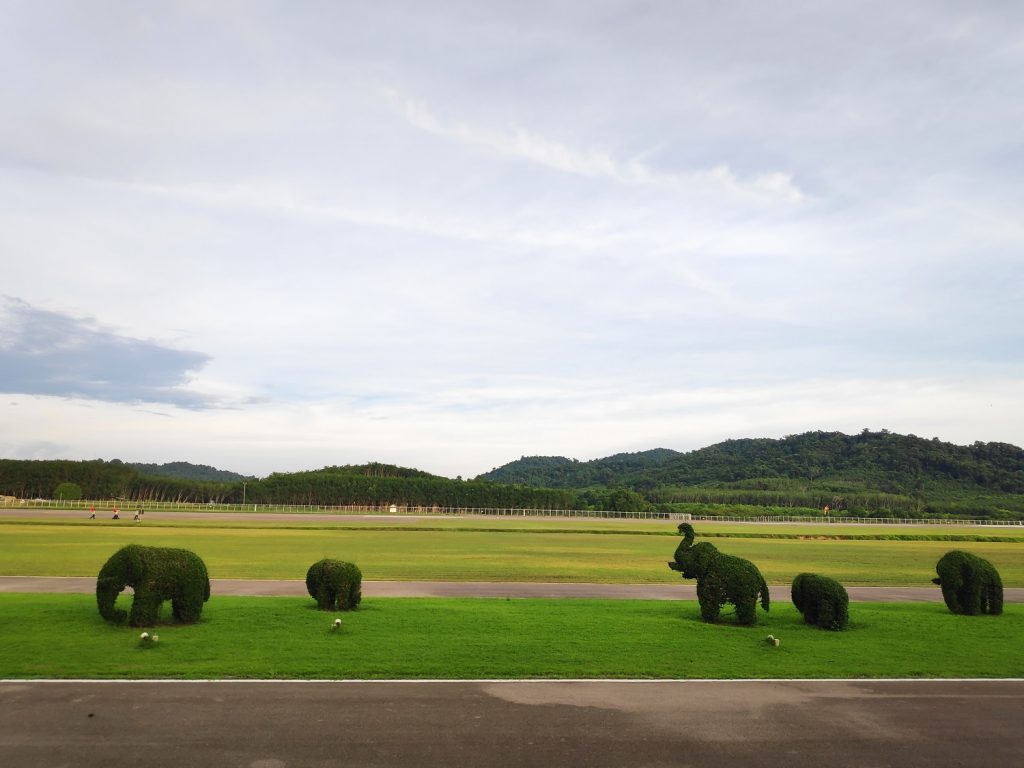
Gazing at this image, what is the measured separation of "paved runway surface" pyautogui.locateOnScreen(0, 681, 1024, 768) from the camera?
927 cm

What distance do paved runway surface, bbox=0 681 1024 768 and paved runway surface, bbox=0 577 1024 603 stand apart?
11519mm

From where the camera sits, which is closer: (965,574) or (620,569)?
(965,574)

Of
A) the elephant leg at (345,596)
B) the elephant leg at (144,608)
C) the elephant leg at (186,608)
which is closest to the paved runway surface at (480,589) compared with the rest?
the elephant leg at (345,596)

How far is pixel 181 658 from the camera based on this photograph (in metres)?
13.6

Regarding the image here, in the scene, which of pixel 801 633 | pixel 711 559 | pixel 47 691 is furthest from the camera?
pixel 711 559

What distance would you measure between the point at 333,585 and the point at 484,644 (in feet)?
17.5

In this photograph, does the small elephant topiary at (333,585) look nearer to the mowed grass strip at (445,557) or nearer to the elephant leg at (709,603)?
the mowed grass strip at (445,557)

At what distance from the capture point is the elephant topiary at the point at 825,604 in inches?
698

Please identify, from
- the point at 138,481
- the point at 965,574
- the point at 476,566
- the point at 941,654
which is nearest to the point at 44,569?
the point at 476,566

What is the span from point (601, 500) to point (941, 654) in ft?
504

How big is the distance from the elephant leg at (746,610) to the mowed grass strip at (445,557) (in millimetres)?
11523

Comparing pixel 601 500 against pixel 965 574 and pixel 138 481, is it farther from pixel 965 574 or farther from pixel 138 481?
pixel 965 574

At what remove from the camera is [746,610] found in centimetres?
1798

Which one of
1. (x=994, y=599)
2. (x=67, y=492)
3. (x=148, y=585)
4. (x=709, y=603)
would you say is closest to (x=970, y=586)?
(x=994, y=599)
